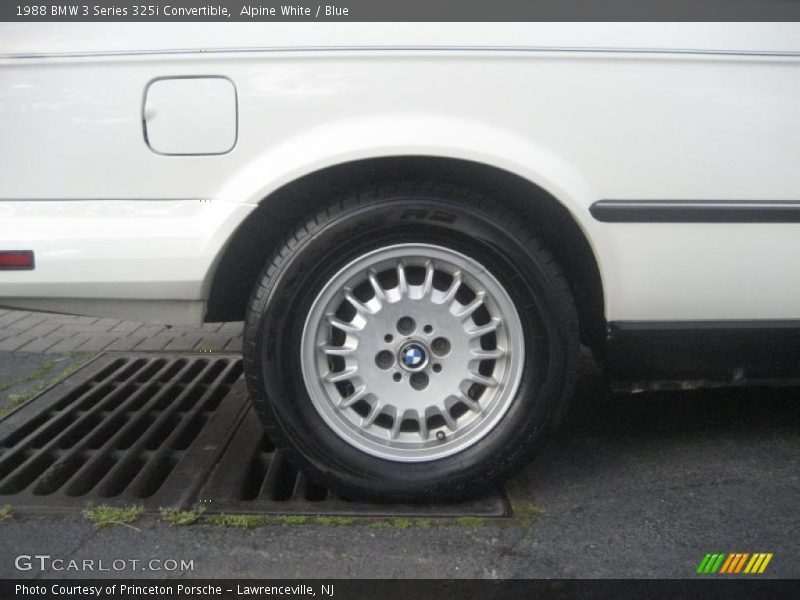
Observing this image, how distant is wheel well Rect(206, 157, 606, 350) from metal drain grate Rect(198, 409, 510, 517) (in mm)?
516

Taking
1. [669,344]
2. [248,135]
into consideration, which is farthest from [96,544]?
[669,344]

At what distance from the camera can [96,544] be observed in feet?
6.97

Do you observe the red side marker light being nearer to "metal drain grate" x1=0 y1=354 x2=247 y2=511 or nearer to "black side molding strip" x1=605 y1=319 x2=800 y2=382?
"metal drain grate" x1=0 y1=354 x2=247 y2=511

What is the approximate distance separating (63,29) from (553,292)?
1548 mm

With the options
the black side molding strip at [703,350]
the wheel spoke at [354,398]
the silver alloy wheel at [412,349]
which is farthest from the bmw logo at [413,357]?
the black side molding strip at [703,350]

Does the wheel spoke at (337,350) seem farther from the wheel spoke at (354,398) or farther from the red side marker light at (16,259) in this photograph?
the red side marker light at (16,259)

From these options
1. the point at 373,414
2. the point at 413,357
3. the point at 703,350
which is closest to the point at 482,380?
the point at 413,357

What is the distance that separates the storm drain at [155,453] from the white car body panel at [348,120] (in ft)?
2.09

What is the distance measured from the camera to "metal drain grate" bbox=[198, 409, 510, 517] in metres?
2.31

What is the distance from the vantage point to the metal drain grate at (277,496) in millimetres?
2314

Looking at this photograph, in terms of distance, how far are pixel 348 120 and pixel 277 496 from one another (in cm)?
116
